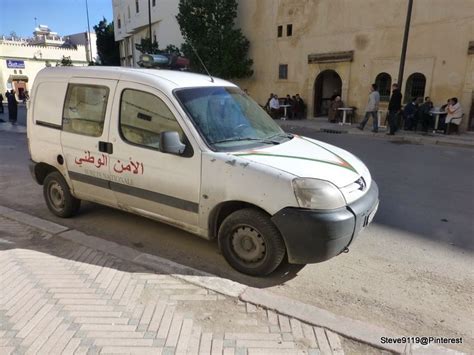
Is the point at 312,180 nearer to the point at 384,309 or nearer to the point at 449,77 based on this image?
the point at 384,309

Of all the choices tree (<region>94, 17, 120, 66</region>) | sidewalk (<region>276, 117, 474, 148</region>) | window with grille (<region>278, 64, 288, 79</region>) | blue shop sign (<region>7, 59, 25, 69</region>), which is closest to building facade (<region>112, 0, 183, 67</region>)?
tree (<region>94, 17, 120, 66</region>)

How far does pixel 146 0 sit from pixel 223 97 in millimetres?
33579

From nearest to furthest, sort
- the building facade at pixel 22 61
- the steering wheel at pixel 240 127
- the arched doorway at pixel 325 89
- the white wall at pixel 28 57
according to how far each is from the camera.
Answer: the steering wheel at pixel 240 127
the arched doorway at pixel 325 89
the white wall at pixel 28 57
the building facade at pixel 22 61

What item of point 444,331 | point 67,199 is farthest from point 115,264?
point 444,331

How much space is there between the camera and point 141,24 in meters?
34.5

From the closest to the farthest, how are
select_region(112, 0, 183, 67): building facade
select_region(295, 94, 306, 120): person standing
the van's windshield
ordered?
the van's windshield < select_region(295, 94, 306, 120): person standing < select_region(112, 0, 183, 67): building facade

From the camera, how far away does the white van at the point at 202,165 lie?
3.13 metres

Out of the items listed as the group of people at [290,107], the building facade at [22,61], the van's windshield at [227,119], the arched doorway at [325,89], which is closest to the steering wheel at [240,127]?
the van's windshield at [227,119]

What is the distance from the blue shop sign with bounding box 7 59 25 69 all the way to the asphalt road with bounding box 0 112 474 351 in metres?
47.0

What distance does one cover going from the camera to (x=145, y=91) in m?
3.87

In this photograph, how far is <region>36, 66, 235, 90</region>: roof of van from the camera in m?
3.85

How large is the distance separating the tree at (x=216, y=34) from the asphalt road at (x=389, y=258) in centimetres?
1683

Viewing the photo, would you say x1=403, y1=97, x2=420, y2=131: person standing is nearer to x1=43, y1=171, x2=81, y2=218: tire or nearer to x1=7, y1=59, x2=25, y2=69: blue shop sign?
x1=43, y1=171, x2=81, y2=218: tire

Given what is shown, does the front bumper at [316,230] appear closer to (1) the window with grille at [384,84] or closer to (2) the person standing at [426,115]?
(2) the person standing at [426,115]
